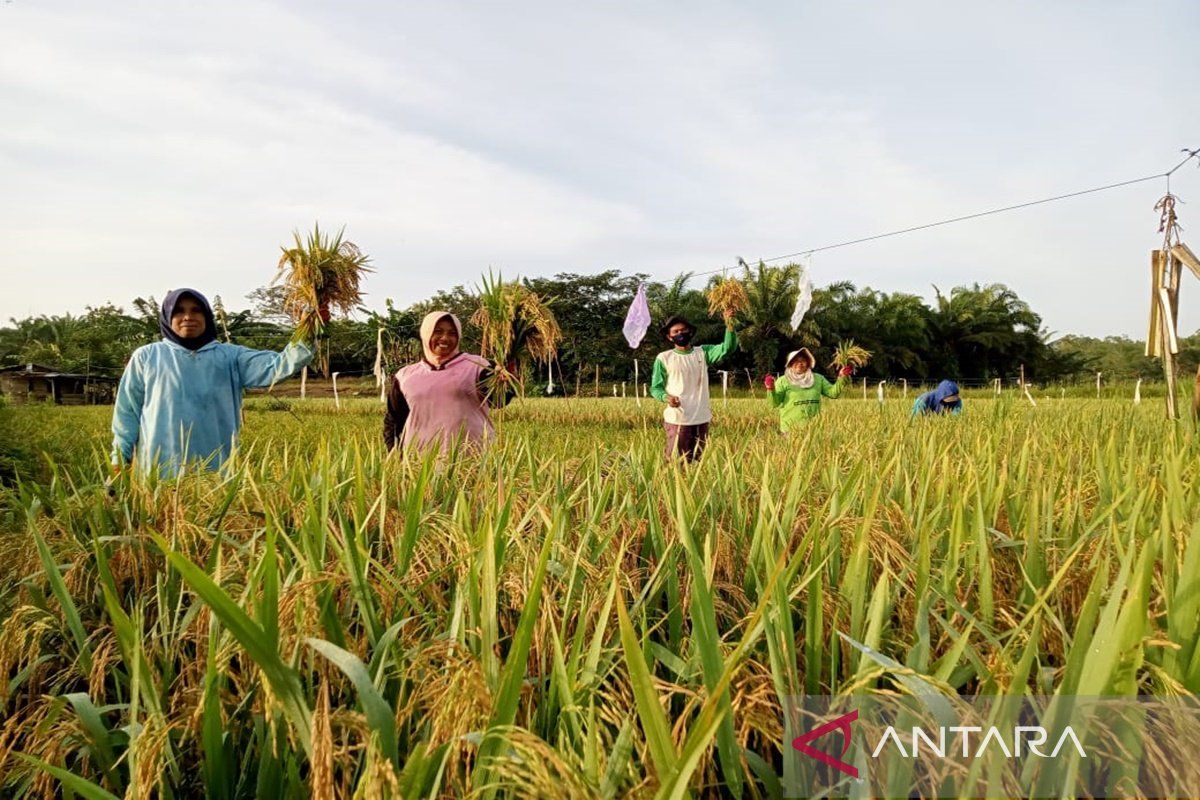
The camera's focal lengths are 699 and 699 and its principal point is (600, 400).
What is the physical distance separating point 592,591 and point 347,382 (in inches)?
1651

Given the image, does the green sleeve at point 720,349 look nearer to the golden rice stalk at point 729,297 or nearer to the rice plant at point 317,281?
the golden rice stalk at point 729,297

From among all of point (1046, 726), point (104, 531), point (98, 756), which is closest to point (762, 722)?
point (1046, 726)

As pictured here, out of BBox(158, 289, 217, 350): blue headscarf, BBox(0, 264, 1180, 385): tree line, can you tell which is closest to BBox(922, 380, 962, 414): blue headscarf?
BBox(158, 289, 217, 350): blue headscarf

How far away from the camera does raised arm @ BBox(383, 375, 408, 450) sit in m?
3.57

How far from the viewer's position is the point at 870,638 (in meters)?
0.95

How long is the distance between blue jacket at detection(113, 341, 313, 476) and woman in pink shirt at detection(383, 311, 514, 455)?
21.0 inches

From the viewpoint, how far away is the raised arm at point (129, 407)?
10.00ft

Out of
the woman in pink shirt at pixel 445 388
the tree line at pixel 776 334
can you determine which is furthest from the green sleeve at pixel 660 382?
the tree line at pixel 776 334

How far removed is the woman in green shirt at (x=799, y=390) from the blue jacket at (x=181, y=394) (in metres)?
4.23

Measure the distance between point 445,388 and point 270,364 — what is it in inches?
31.0

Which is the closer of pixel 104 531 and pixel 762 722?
pixel 762 722

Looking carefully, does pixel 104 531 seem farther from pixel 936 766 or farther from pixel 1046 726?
pixel 1046 726

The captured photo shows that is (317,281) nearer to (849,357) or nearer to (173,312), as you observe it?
(173,312)

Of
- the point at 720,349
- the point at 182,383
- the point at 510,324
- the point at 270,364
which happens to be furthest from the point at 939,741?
the point at 720,349
